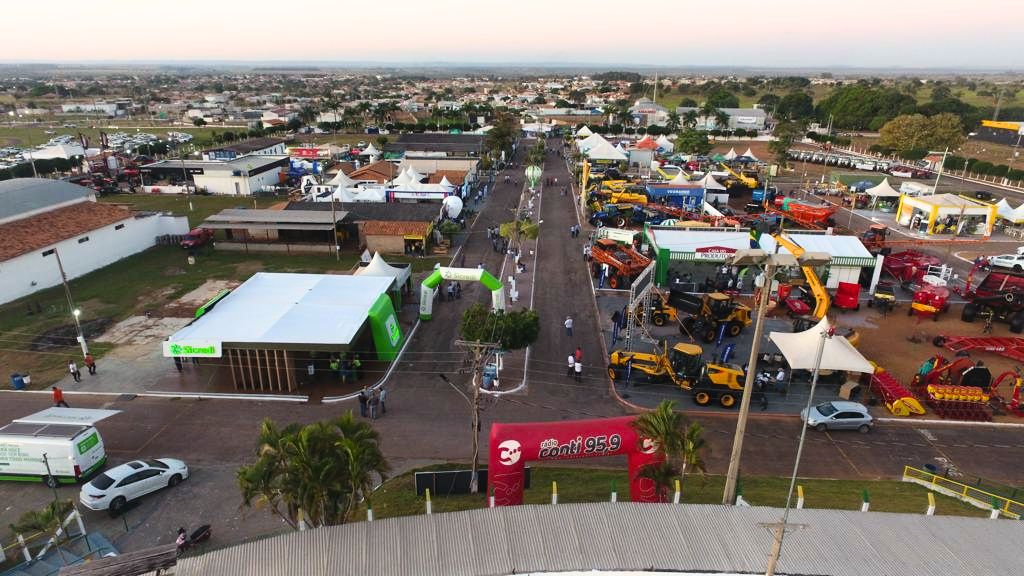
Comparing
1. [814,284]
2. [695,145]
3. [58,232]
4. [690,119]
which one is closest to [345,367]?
[814,284]

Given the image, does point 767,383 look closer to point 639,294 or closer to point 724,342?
point 724,342

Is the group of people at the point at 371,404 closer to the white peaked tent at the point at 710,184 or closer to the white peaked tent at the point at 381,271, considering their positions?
the white peaked tent at the point at 381,271

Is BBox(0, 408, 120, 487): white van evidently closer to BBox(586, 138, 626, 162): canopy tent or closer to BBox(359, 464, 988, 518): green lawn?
BBox(359, 464, 988, 518): green lawn

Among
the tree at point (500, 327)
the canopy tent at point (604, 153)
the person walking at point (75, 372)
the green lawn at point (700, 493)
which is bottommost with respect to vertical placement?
the person walking at point (75, 372)

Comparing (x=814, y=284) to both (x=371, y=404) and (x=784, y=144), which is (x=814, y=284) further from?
(x=784, y=144)

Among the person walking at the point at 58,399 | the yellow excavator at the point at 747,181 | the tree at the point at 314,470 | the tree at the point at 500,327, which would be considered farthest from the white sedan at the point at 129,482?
the yellow excavator at the point at 747,181
